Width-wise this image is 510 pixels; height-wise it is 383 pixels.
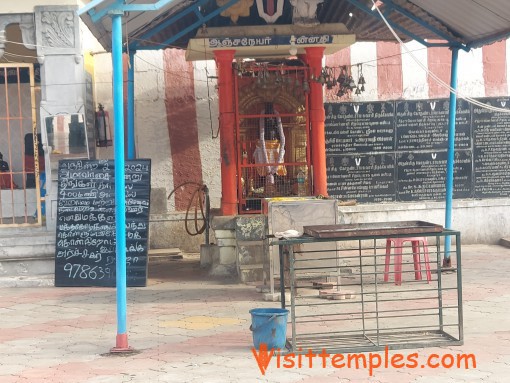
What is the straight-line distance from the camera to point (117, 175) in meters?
8.02

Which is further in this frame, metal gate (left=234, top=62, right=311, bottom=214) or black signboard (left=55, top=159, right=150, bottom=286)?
metal gate (left=234, top=62, right=311, bottom=214)

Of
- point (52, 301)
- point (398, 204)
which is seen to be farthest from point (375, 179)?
point (52, 301)

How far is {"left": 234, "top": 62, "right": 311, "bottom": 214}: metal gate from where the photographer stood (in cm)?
1284

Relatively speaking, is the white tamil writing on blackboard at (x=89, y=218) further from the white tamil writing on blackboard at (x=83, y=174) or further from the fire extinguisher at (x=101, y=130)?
the fire extinguisher at (x=101, y=130)

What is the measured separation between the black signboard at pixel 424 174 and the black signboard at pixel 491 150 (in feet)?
0.89

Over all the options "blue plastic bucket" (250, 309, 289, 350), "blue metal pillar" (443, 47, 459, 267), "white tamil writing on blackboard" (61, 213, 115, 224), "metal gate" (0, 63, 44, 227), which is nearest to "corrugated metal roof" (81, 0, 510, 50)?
"blue metal pillar" (443, 47, 459, 267)

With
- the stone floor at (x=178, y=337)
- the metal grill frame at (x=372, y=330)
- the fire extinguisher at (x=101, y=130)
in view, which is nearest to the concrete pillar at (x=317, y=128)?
the stone floor at (x=178, y=337)

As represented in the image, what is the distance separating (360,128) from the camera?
1531 centimetres

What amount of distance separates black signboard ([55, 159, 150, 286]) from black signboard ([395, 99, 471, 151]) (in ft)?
17.4

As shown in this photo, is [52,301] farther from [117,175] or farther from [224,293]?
[117,175]

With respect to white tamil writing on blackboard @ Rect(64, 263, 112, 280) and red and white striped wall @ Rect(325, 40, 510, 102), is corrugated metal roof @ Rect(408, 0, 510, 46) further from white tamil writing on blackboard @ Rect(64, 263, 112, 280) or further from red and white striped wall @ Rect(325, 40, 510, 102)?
white tamil writing on blackboard @ Rect(64, 263, 112, 280)

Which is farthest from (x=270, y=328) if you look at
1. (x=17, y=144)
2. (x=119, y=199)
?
(x=17, y=144)

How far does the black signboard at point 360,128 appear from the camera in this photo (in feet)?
50.1

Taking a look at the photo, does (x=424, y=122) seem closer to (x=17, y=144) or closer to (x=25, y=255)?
(x=25, y=255)
